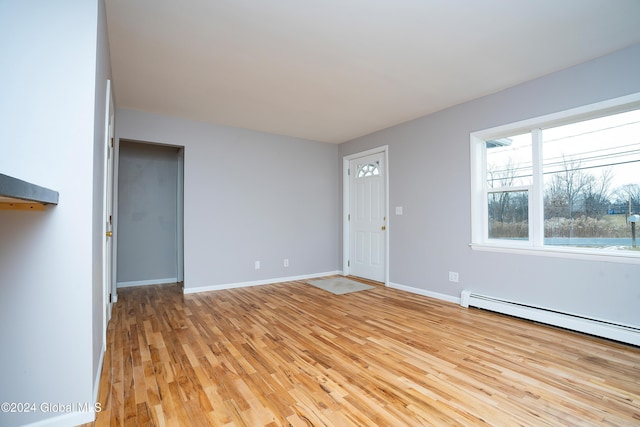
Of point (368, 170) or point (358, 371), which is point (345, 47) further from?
point (368, 170)

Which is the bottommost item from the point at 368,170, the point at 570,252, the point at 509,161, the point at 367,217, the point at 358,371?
the point at 358,371

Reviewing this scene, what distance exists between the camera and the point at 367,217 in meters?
5.23

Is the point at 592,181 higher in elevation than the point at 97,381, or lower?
higher

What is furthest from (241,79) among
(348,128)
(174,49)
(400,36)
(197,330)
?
(197,330)

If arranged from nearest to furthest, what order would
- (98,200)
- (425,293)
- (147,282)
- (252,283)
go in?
1. (98,200)
2. (425,293)
3. (252,283)
4. (147,282)

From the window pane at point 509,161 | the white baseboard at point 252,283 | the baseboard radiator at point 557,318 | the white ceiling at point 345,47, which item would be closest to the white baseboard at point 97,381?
the white baseboard at point 252,283

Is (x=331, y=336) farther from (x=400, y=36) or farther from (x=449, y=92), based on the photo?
(x=449, y=92)

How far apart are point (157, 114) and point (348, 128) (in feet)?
9.21

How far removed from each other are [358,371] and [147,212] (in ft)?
14.3

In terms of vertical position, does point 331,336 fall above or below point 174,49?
below

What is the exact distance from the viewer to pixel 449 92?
3426 mm

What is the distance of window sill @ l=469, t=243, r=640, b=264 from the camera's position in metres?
2.56

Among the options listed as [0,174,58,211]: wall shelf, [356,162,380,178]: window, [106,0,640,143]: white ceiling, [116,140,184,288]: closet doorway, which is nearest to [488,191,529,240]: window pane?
[106,0,640,143]: white ceiling

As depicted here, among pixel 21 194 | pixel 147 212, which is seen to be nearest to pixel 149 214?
pixel 147 212
